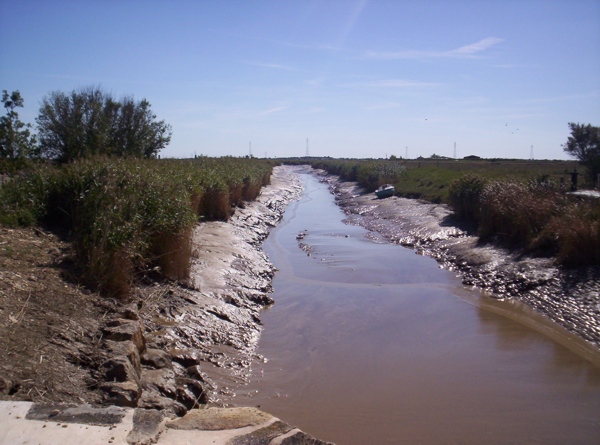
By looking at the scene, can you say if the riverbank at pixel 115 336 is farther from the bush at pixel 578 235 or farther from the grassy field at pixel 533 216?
the grassy field at pixel 533 216

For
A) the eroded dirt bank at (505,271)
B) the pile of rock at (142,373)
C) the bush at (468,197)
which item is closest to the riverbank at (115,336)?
the pile of rock at (142,373)

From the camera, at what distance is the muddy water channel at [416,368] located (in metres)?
6.92

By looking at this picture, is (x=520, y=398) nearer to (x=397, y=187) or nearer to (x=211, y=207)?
(x=211, y=207)

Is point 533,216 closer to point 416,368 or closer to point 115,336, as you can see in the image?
point 416,368

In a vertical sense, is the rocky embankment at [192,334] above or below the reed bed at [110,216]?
below

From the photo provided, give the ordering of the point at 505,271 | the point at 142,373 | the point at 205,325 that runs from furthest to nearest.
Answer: the point at 505,271 → the point at 205,325 → the point at 142,373

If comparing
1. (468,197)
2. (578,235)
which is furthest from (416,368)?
(468,197)

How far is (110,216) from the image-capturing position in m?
8.73

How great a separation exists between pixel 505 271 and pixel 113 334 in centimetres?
1092

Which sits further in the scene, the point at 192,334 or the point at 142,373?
the point at 192,334

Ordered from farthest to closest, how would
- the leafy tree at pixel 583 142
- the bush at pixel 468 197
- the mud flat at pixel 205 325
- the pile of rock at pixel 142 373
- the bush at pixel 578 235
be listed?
the leafy tree at pixel 583 142
the bush at pixel 468 197
the bush at pixel 578 235
the mud flat at pixel 205 325
the pile of rock at pixel 142 373

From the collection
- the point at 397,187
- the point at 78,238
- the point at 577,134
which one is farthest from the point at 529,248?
the point at 577,134

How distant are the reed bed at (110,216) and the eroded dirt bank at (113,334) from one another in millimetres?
353

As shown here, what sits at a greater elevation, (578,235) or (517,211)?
(517,211)
